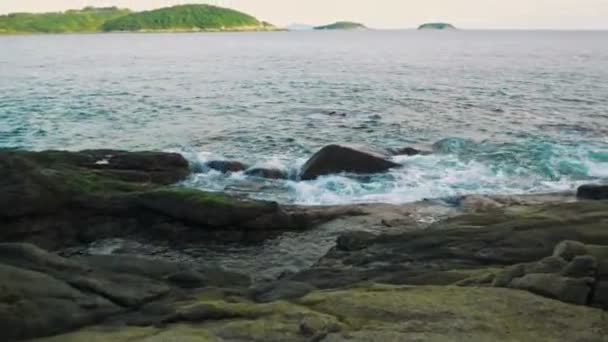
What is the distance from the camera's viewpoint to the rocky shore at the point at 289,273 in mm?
9922

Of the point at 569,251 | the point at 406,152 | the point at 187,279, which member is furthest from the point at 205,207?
the point at 406,152

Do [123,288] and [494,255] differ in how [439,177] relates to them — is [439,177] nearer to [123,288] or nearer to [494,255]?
[494,255]

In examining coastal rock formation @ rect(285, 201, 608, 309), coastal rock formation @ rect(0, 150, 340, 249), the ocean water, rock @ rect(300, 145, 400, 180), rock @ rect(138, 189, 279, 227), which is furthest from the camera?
rock @ rect(300, 145, 400, 180)

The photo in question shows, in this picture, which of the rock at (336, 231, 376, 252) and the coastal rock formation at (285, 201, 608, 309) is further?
the rock at (336, 231, 376, 252)

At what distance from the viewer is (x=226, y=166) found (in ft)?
96.2

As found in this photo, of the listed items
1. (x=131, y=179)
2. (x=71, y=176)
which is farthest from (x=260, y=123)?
(x=71, y=176)

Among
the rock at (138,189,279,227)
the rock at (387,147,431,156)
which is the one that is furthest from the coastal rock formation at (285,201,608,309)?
the rock at (387,147,431,156)

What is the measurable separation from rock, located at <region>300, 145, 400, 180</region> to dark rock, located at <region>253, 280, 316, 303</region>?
47.6ft

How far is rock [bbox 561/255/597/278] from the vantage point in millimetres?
11188

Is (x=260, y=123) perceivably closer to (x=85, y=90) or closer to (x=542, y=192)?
(x=542, y=192)

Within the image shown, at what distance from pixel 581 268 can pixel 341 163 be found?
17135 millimetres

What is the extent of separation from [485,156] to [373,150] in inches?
247

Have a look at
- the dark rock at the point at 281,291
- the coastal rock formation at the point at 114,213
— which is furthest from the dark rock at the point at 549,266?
the coastal rock formation at the point at 114,213

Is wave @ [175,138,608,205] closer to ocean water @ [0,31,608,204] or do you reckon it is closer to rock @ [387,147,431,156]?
ocean water @ [0,31,608,204]
